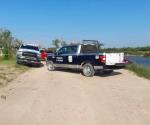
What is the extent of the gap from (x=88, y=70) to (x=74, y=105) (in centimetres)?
938

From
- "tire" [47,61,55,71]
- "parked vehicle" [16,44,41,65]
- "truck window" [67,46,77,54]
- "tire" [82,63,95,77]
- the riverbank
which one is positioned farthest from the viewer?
"parked vehicle" [16,44,41,65]

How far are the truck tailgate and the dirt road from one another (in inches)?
177

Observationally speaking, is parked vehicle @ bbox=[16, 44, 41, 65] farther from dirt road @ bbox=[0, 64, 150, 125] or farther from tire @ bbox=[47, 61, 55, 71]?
dirt road @ bbox=[0, 64, 150, 125]

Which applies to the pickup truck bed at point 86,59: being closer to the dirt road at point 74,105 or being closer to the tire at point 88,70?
the tire at point 88,70

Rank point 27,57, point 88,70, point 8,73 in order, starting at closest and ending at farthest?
point 88,70
point 8,73
point 27,57

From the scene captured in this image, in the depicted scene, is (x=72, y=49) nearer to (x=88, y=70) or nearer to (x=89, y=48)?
(x=89, y=48)

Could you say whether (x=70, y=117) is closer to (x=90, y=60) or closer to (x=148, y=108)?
(x=148, y=108)

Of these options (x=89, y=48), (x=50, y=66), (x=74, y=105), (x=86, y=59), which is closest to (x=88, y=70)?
(x=86, y=59)

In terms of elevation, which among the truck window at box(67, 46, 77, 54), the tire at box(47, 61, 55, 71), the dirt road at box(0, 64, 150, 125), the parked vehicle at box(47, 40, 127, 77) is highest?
the truck window at box(67, 46, 77, 54)

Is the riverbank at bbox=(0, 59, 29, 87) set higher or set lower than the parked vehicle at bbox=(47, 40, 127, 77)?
lower

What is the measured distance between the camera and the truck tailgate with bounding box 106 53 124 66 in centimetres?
1838

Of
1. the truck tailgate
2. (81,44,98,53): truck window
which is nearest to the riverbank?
(81,44,98,53): truck window

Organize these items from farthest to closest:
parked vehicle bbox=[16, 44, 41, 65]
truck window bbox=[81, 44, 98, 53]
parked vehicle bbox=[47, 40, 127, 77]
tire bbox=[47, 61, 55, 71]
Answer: parked vehicle bbox=[16, 44, 41, 65] → tire bbox=[47, 61, 55, 71] → truck window bbox=[81, 44, 98, 53] → parked vehicle bbox=[47, 40, 127, 77]

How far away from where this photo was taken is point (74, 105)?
980 cm
